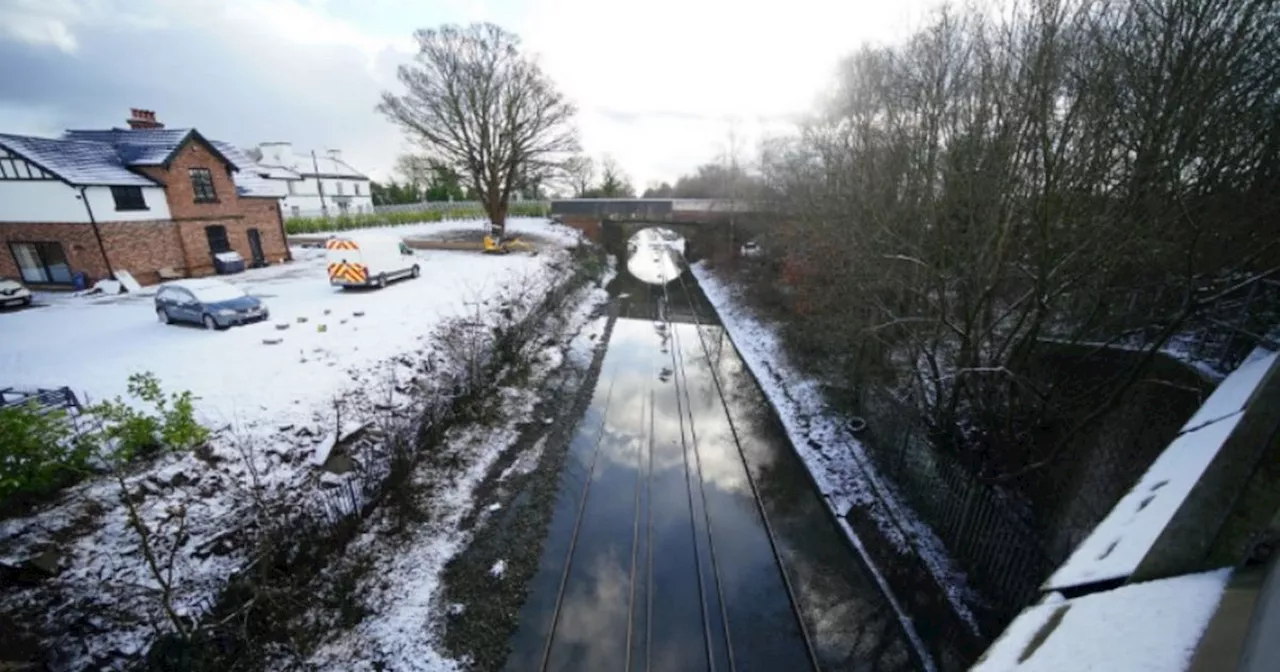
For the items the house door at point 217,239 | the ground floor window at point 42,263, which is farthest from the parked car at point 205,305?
the house door at point 217,239

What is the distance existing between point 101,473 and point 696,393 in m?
14.5

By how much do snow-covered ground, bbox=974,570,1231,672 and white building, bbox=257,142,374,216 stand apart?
199 feet

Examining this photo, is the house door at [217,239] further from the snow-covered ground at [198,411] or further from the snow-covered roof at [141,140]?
the snow-covered ground at [198,411]

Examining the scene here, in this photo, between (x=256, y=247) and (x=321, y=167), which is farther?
(x=321, y=167)

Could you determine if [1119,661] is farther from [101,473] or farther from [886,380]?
[886,380]

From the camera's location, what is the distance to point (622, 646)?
26.7 ft

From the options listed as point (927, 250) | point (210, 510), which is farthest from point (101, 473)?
point (927, 250)

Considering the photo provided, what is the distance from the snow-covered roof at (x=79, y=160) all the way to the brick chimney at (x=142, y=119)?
361 centimetres

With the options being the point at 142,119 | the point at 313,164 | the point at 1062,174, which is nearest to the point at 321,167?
the point at 313,164

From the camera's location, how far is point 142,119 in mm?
25250

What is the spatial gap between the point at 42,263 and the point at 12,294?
368 cm

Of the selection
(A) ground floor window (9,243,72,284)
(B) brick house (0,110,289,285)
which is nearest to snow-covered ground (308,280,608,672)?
(B) brick house (0,110,289,285)

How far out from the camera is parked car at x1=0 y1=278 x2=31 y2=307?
17.6 metres

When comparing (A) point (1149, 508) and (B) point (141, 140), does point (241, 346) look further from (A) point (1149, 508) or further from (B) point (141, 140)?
(A) point (1149, 508)
